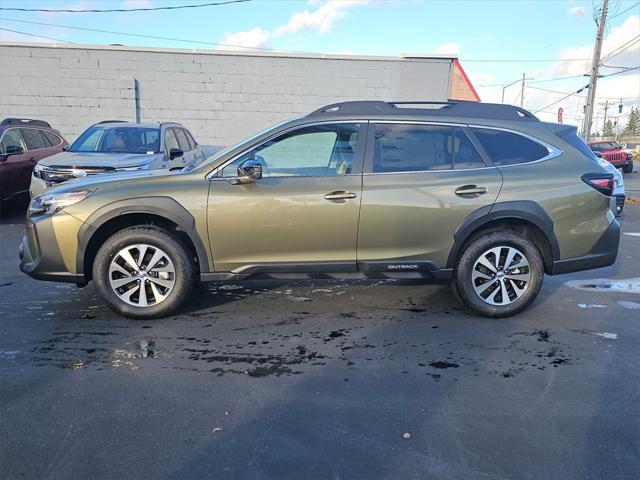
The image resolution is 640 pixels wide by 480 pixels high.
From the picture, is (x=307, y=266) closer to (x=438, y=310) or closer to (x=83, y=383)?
(x=438, y=310)

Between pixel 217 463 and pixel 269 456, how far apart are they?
264mm

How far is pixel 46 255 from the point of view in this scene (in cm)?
424

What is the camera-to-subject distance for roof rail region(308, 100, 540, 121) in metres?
4.57

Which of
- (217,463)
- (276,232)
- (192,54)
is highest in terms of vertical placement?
(192,54)

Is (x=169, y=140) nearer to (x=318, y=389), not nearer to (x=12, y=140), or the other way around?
(x=12, y=140)

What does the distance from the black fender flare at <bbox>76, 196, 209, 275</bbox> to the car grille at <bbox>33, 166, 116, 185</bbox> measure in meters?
3.67

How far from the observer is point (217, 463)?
2523mm

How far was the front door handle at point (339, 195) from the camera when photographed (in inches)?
170

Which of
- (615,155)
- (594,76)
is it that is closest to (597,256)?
(594,76)

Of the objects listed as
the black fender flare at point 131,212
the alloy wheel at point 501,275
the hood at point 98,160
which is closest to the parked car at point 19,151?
the hood at point 98,160

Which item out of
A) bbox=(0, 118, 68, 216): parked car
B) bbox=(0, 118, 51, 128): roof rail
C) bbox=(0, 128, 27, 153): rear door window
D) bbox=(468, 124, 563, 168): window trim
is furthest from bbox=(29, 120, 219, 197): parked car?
bbox=(468, 124, 563, 168): window trim

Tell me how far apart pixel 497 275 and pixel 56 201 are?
3.94 m

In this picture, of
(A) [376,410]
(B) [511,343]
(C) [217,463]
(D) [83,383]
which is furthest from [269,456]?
(B) [511,343]

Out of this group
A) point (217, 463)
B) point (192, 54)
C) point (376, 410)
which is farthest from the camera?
point (192, 54)
